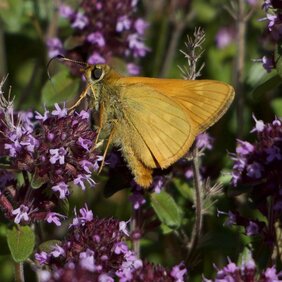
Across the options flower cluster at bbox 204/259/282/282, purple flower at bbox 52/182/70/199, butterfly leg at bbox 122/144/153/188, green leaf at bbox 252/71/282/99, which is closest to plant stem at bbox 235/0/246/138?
green leaf at bbox 252/71/282/99

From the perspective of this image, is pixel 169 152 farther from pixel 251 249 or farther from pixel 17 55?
pixel 17 55

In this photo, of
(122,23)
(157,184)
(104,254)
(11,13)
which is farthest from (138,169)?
(11,13)

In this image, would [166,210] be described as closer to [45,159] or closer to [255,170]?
[255,170]

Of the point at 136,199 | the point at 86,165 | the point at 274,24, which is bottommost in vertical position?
the point at 136,199

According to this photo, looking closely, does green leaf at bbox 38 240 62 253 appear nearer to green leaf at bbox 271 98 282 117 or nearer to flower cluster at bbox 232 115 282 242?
flower cluster at bbox 232 115 282 242

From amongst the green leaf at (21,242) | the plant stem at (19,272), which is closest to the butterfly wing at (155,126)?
the green leaf at (21,242)
